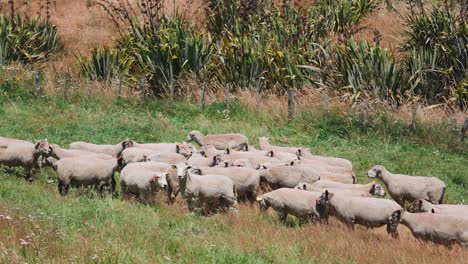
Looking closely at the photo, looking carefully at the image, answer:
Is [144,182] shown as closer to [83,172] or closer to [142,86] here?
[83,172]

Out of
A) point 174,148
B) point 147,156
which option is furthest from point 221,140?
point 147,156

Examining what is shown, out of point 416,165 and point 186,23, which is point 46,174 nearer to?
point 416,165

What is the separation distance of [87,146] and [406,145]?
7241mm

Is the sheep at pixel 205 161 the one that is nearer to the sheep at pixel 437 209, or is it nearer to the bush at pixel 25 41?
the sheep at pixel 437 209

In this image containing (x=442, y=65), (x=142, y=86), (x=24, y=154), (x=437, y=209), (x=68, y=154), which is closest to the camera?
(x=437, y=209)

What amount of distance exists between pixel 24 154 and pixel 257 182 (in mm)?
4556

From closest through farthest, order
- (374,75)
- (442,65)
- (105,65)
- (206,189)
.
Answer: (206,189) → (374,75) → (442,65) → (105,65)

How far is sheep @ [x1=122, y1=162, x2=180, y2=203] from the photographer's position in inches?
501

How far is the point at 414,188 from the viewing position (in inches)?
517

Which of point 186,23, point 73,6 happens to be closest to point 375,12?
point 186,23

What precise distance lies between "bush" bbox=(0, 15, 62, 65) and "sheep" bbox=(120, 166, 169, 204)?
47.6 ft

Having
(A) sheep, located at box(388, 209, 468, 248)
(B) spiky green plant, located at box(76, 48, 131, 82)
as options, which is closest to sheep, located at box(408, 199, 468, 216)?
(A) sheep, located at box(388, 209, 468, 248)

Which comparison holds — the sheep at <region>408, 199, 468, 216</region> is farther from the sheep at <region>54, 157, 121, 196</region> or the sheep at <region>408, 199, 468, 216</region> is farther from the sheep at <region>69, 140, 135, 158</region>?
the sheep at <region>69, 140, 135, 158</region>

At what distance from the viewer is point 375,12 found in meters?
33.0
